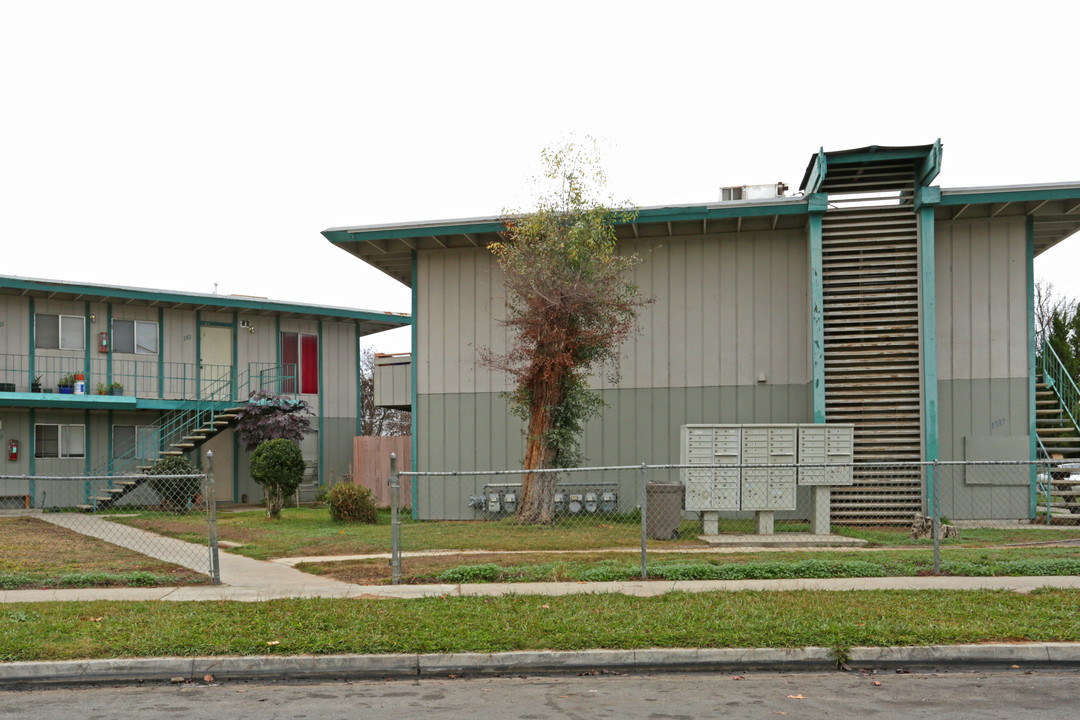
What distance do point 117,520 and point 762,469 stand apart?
1403 centimetres

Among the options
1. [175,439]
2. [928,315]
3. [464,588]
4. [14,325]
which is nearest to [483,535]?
[464,588]

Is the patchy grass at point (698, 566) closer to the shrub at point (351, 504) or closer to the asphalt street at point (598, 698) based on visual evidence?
the asphalt street at point (598, 698)

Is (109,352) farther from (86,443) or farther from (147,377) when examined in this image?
(86,443)

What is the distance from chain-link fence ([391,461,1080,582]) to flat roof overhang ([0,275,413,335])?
10.1 m

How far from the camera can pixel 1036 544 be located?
48.4ft

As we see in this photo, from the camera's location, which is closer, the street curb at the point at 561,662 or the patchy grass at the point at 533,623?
the street curb at the point at 561,662

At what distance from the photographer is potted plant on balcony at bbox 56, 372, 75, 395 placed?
26.2 metres

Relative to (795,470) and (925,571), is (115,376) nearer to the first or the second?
(795,470)

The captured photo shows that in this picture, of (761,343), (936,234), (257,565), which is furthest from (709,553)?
(936,234)

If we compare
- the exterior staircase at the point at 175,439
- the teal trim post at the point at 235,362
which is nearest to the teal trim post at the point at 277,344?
the teal trim post at the point at 235,362

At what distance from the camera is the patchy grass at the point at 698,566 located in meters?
11.4

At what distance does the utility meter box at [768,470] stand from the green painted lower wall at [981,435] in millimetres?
4288

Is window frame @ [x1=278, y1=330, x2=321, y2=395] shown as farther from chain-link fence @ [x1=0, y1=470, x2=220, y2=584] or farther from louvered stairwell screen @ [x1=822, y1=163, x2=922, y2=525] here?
louvered stairwell screen @ [x1=822, y1=163, x2=922, y2=525]

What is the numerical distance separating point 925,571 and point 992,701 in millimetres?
5096
